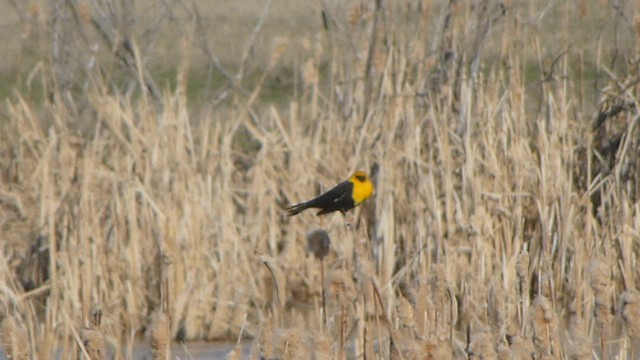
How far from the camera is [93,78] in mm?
6012

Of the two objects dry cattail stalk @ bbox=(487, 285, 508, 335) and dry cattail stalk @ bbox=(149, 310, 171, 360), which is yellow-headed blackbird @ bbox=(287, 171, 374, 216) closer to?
dry cattail stalk @ bbox=(487, 285, 508, 335)

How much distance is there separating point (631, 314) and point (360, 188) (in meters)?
2.07

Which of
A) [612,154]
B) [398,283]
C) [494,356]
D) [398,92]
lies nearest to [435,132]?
[398,92]

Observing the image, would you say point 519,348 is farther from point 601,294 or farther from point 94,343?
point 94,343

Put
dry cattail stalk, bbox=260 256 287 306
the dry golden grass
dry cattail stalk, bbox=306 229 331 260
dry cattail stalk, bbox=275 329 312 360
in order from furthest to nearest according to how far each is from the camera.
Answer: the dry golden grass
dry cattail stalk, bbox=306 229 331 260
dry cattail stalk, bbox=260 256 287 306
dry cattail stalk, bbox=275 329 312 360

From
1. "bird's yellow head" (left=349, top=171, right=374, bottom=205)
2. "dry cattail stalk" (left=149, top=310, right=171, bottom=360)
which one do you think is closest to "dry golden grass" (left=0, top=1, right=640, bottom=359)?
"bird's yellow head" (left=349, top=171, right=374, bottom=205)

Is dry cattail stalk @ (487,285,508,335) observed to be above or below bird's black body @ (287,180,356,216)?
below

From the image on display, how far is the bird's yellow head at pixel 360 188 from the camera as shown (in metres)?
4.73

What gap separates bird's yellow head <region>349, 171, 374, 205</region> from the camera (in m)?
4.73

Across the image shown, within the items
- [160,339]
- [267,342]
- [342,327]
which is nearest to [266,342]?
[267,342]

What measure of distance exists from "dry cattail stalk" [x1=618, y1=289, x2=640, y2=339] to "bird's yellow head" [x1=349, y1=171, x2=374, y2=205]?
196cm

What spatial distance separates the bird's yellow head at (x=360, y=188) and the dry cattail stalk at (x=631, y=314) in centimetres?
196

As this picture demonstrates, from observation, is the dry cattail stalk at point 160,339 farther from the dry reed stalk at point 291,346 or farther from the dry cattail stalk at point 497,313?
the dry cattail stalk at point 497,313

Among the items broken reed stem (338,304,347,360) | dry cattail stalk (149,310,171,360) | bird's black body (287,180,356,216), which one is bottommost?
broken reed stem (338,304,347,360)
